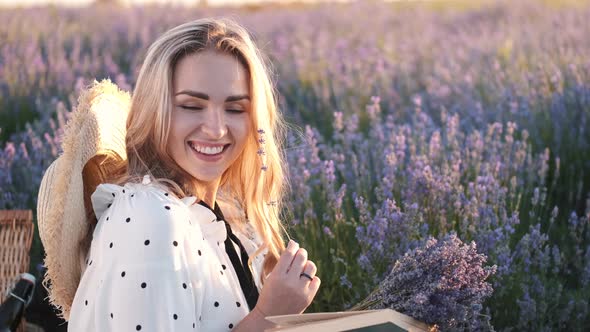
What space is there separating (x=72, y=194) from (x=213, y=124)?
0.37m

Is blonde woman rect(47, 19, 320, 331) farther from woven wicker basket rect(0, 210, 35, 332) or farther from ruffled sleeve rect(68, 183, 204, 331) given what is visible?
woven wicker basket rect(0, 210, 35, 332)

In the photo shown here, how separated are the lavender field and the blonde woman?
20.6 inches

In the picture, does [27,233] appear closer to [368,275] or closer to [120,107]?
[120,107]

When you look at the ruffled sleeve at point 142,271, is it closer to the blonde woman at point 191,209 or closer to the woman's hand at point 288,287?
the blonde woman at point 191,209

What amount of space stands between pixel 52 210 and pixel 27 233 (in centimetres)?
61

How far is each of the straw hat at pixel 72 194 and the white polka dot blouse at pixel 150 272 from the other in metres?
0.08

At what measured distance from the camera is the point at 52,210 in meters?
2.23

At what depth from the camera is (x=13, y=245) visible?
2.78m

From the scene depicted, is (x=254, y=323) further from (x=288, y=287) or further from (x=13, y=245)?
(x=13, y=245)

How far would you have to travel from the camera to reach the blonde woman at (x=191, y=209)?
195cm

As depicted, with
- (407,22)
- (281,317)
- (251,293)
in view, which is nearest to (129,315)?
(281,317)

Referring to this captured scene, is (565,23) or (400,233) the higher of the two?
(565,23)

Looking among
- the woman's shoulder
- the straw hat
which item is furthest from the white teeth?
the straw hat

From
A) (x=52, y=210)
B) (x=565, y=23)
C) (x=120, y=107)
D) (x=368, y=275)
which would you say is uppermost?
(x=565, y=23)
